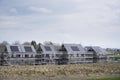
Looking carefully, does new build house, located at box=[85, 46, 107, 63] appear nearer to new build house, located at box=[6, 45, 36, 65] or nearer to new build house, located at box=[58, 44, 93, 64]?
new build house, located at box=[58, 44, 93, 64]

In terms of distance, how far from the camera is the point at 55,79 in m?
40.5

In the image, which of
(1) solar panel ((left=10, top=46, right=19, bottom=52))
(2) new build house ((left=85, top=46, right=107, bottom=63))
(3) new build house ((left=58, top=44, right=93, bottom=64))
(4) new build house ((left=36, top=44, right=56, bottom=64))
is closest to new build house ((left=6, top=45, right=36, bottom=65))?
(1) solar panel ((left=10, top=46, right=19, bottom=52))

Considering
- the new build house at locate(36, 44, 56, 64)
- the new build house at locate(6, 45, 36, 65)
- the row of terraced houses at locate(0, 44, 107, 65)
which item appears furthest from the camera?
the new build house at locate(36, 44, 56, 64)

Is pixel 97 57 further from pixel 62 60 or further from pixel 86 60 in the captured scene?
pixel 62 60

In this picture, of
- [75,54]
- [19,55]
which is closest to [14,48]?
[19,55]

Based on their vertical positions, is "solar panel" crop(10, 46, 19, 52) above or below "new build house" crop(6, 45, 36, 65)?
above

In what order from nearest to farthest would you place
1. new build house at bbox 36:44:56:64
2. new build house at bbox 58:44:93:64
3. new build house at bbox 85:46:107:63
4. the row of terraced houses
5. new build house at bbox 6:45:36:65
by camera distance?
new build house at bbox 6:45:36:65 < the row of terraced houses < new build house at bbox 36:44:56:64 < new build house at bbox 58:44:93:64 < new build house at bbox 85:46:107:63

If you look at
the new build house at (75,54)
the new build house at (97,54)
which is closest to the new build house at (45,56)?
the new build house at (75,54)

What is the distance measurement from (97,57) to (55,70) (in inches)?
1168

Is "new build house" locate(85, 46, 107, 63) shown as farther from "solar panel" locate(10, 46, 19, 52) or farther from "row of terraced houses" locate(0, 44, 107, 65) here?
"solar panel" locate(10, 46, 19, 52)

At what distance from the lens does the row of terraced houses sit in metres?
63.1

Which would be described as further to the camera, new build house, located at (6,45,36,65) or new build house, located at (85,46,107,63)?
new build house, located at (85,46,107,63)

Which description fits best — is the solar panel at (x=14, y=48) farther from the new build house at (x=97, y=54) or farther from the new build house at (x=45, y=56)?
the new build house at (x=97, y=54)

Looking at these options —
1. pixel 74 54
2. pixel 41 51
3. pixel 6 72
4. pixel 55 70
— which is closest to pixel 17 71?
pixel 6 72
